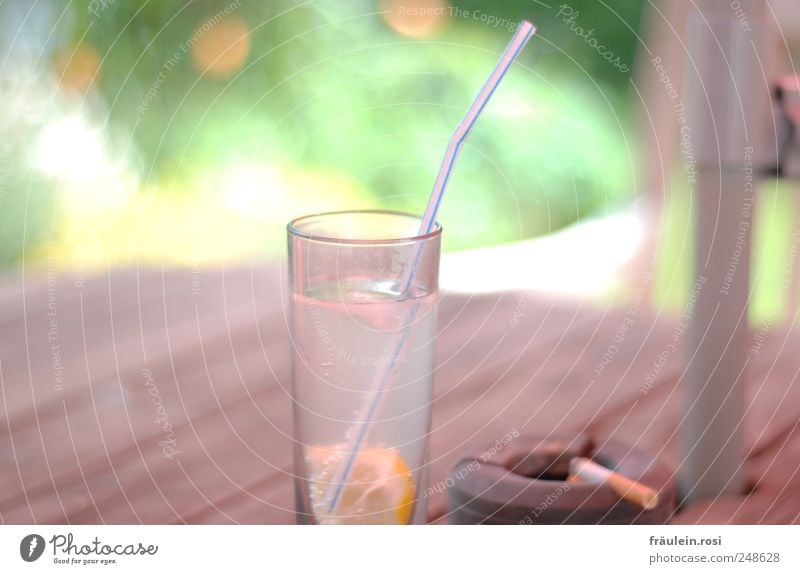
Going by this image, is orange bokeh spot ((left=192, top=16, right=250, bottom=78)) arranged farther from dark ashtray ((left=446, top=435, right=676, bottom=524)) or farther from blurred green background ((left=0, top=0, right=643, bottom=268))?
dark ashtray ((left=446, top=435, right=676, bottom=524))

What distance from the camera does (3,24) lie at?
1.66ft

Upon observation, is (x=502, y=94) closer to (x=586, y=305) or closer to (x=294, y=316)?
(x=586, y=305)

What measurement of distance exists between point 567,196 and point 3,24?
24.9 inches

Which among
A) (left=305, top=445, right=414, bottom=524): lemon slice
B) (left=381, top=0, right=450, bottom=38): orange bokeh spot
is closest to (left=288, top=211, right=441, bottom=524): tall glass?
(left=305, top=445, right=414, bottom=524): lemon slice

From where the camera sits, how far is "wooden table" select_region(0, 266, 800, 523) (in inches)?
18.3

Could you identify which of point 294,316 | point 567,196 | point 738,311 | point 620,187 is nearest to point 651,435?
point 738,311

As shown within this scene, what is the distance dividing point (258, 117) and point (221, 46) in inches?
12.3

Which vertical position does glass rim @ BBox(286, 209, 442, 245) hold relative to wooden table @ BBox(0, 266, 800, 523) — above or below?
above

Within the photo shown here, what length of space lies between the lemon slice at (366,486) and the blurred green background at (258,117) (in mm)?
221
